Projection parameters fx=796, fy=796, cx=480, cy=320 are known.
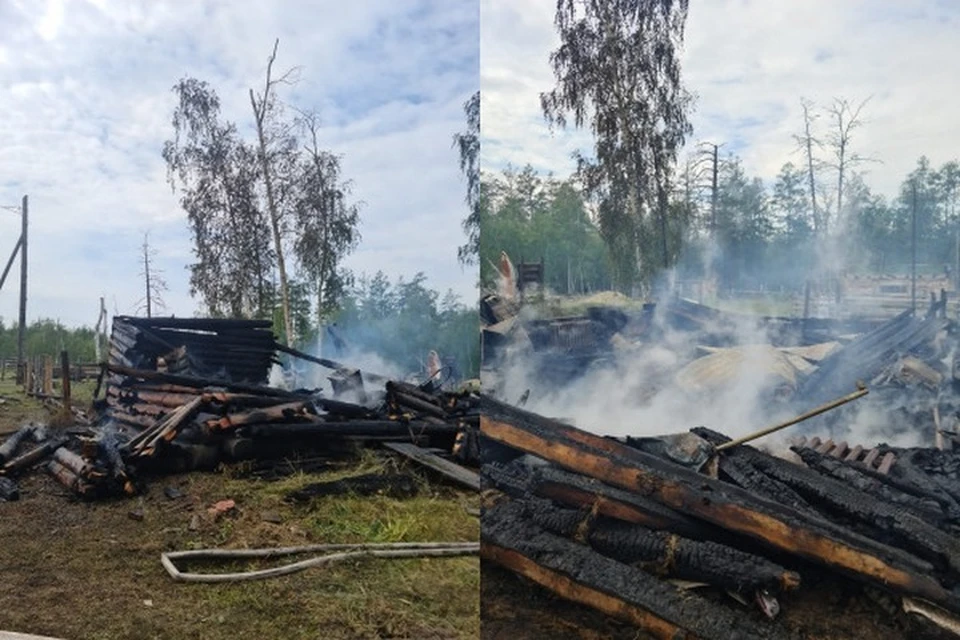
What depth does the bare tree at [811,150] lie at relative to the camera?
2438 mm

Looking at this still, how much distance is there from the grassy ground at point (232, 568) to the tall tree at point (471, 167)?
4.95 feet

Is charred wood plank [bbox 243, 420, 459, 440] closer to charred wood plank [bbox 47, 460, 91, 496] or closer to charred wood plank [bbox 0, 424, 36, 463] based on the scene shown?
charred wood plank [bbox 47, 460, 91, 496]

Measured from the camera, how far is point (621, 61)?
2596 mm

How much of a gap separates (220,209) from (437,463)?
240 cm

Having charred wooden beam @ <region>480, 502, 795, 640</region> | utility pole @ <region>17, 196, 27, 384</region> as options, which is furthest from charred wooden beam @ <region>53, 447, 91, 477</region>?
charred wooden beam @ <region>480, 502, 795, 640</region>

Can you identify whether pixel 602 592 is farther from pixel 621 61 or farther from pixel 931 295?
pixel 621 61

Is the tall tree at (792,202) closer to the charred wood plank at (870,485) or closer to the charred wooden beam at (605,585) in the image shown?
the charred wood plank at (870,485)

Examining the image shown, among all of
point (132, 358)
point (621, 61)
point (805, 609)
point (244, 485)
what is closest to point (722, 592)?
point (805, 609)

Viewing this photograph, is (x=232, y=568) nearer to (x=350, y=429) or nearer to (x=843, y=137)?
(x=350, y=429)

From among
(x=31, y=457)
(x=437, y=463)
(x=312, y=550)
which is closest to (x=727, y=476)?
(x=312, y=550)

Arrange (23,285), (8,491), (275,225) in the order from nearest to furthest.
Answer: (275,225) → (23,285) → (8,491)

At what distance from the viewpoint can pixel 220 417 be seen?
5.79 m

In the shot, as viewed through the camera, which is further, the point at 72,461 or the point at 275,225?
the point at 72,461

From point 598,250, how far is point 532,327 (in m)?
0.34
